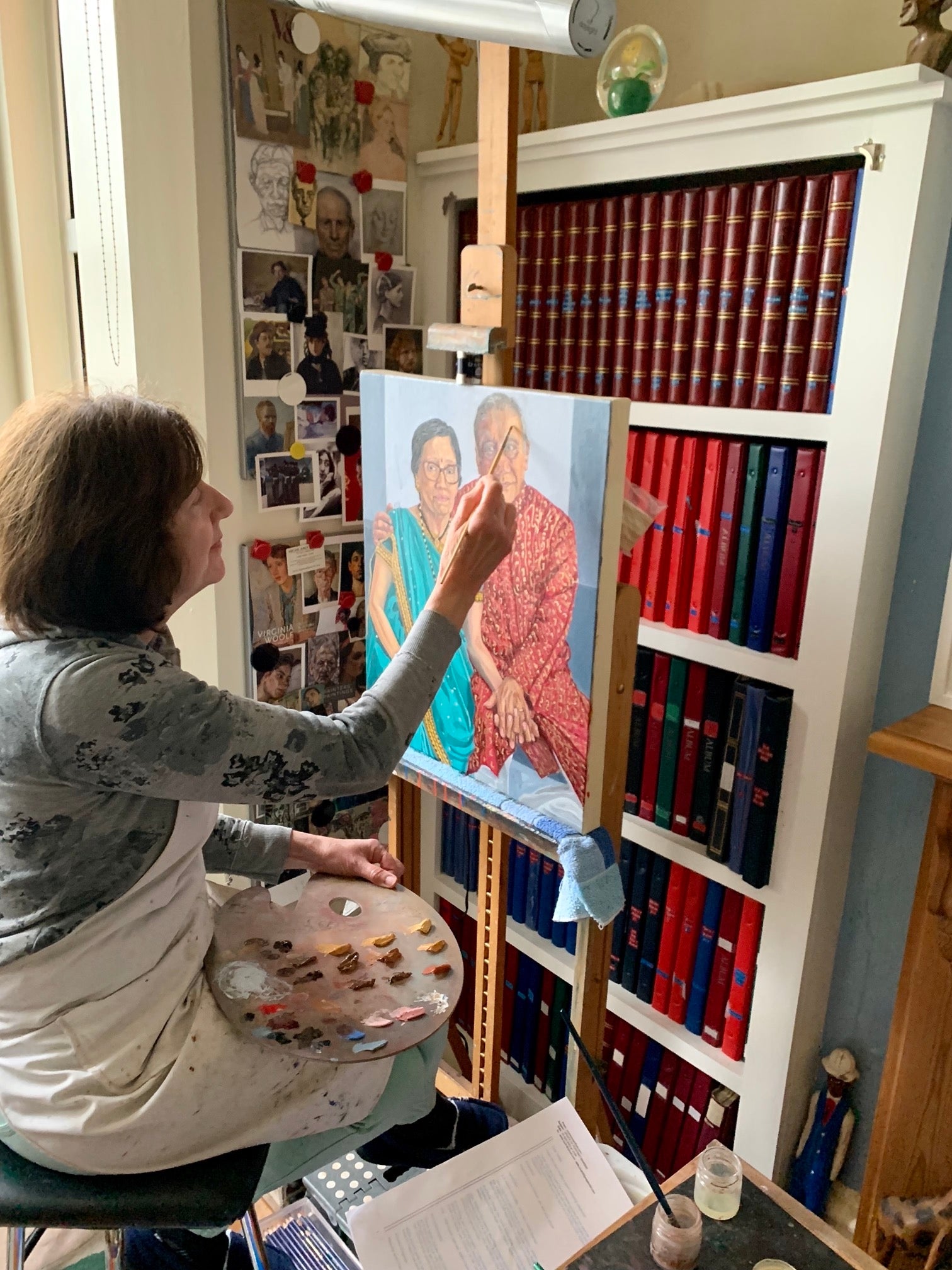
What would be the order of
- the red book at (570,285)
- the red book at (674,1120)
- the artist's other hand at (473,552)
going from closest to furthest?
the artist's other hand at (473,552), the red book at (570,285), the red book at (674,1120)

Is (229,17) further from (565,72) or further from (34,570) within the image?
(34,570)

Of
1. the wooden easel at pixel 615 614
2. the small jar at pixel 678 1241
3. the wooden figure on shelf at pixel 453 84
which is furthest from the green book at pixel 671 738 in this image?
the wooden figure on shelf at pixel 453 84

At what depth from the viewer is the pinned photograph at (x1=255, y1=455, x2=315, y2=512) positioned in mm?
1670

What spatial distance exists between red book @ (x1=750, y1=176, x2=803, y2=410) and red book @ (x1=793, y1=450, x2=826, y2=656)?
0.11 metres

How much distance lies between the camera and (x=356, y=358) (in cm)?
177

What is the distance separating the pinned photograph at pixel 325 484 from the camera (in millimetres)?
1748

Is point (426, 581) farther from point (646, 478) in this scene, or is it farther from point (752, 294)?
point (752, 294)

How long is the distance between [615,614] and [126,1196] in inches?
30.7

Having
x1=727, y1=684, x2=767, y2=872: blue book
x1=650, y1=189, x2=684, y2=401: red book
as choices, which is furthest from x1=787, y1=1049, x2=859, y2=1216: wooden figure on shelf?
x1=650, y1=189, x2=684, y2=401: red book

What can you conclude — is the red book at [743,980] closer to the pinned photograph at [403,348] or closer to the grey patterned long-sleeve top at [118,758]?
the grey patterned long-sleeve top at [118,758]

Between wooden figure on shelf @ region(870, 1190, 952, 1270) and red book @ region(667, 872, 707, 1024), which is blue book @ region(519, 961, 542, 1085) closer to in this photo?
red book @ region(667, 872, 707, 1024)

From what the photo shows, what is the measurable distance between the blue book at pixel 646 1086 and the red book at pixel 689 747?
1.39 feet

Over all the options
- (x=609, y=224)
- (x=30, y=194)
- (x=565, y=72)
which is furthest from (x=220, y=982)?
(x=565, y=72)

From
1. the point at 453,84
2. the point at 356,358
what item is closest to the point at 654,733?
Result: the point at 356,358
